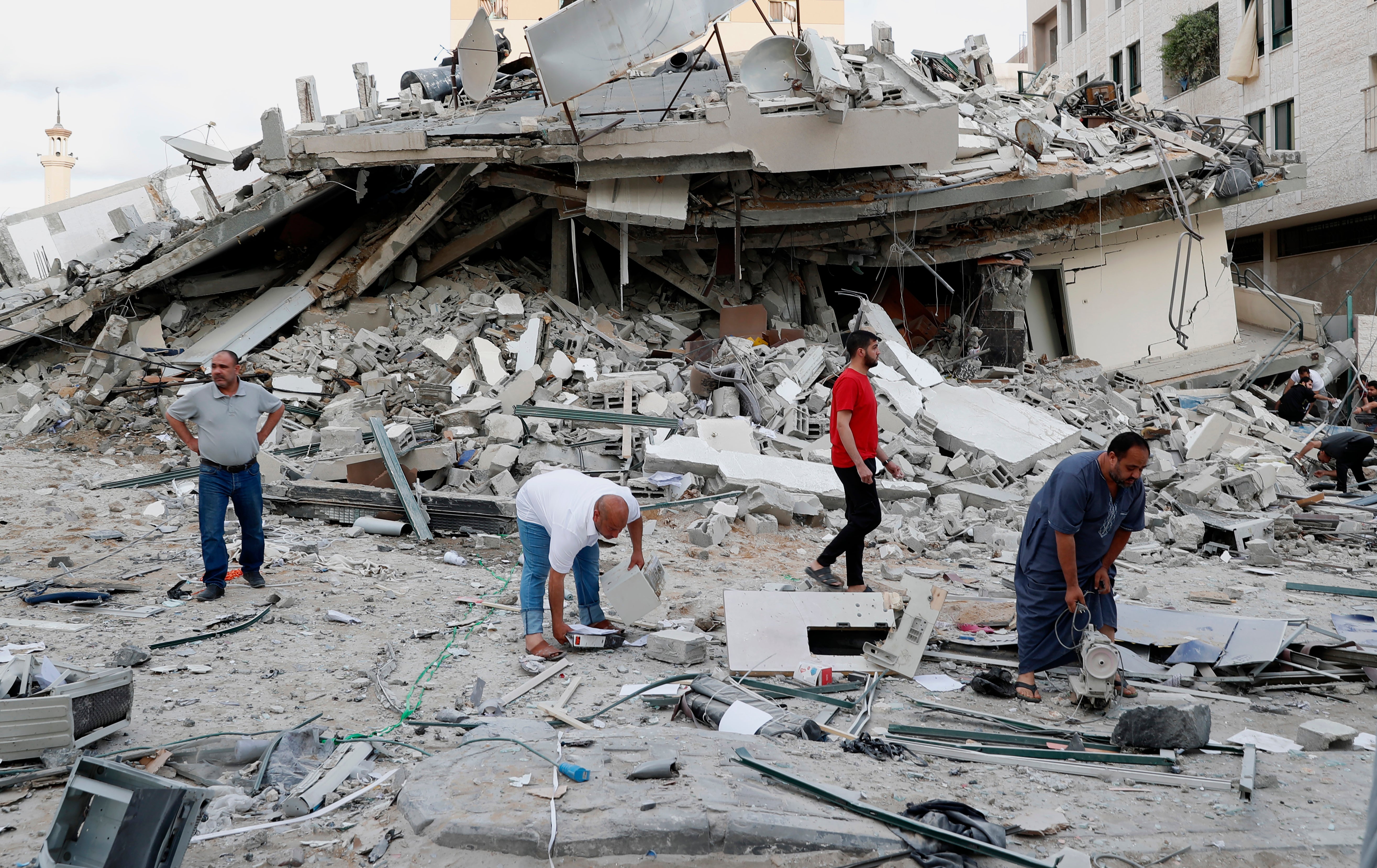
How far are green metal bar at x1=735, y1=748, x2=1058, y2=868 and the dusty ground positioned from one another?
17cm

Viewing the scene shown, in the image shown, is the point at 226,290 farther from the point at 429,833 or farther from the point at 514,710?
the point at 429,833

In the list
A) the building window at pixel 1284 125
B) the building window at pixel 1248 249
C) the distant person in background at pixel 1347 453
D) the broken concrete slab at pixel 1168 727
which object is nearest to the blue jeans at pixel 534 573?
the broken concrete slab at pixel 1168 727

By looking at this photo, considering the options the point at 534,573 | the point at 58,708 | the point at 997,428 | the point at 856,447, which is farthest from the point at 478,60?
the point at 58,708

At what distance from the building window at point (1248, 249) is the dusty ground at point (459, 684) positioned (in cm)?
2111

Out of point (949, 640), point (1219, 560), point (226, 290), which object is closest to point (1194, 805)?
point (949, 640)

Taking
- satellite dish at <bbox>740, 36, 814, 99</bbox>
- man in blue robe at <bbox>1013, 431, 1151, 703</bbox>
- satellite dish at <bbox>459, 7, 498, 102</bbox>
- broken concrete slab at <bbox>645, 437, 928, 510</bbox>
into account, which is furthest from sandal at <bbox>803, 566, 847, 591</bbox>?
satellite dish at <bbox>459, 7, 498, 102</bbox>

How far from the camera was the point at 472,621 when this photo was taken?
5.58 m

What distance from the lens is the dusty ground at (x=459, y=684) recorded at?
298 cm

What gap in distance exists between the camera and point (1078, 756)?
3.67 metres

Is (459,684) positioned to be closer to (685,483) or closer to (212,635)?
(212,635)

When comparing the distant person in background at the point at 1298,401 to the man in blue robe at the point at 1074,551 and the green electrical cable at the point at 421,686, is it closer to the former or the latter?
the man in blue robe at the point at 1074,551

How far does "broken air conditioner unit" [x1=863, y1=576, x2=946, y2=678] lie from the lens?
468 centimetres

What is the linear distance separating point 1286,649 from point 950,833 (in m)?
3.03

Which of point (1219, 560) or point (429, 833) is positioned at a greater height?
point (429, 833)
